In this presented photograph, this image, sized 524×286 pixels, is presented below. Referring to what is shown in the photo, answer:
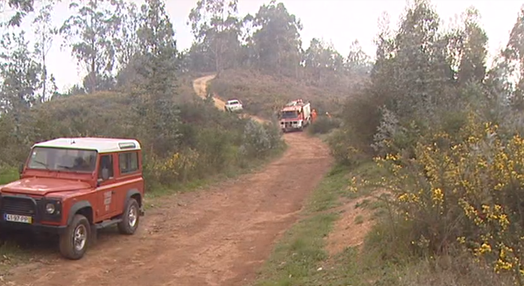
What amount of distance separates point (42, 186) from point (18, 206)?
0.54 meters

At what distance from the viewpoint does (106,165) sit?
9.84 m

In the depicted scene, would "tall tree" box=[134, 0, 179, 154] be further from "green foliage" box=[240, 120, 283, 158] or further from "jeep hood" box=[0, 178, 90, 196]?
"jeep hood" box=[0, 178, 90, 196]

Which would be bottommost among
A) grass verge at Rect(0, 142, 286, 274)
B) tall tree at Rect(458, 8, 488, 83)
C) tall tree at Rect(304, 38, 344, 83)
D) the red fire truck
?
grass verge at Rect(0, 142, 286, 274)

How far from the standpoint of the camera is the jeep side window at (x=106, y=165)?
9578 mm

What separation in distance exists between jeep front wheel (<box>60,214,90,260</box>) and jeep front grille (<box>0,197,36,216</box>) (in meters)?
0.67

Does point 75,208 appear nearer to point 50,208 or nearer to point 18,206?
point 50,208

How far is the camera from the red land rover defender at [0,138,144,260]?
27.3ft

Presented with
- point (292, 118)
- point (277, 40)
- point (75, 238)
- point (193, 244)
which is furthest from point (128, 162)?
point (277, 40)

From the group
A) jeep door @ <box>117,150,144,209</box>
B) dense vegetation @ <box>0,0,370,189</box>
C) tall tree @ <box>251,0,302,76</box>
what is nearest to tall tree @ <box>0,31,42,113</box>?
dense vegetation @ <box>0,0,370,189</box>

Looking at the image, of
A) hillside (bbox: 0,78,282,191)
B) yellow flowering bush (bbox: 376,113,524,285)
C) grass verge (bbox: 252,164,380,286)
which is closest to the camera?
yellow flowering bush (bbox: 376,113,524,285)

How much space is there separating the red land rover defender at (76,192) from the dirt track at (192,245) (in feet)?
1.62

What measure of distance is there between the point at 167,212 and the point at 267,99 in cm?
5294

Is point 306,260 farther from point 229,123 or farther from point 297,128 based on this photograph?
point 297,128

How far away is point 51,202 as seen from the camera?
8.31 meters
